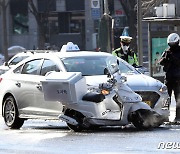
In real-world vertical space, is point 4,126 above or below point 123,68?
below

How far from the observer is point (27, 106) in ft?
44.1

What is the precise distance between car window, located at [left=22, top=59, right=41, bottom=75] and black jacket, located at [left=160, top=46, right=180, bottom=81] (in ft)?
7.91

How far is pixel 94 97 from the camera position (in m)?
11.9

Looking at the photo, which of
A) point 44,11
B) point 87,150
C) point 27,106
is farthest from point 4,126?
point 44,11

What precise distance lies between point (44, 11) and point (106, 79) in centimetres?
4169

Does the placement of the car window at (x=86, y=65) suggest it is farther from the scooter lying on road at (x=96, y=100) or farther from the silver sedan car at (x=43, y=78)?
the scooter lying on road at (x=96, y=100)

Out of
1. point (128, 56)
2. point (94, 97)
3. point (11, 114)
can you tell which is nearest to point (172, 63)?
point (94, 97)

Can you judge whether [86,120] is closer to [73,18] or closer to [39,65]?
[39,65]

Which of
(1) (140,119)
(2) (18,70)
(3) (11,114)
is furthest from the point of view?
(2) (18,70)

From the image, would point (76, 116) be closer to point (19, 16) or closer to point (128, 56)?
point (128, 56)

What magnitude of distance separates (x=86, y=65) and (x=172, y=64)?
1.71 meters

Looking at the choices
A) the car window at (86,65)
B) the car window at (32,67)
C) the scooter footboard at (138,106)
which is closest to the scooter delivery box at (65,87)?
the car window at (86,65)

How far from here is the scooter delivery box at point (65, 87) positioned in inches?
468

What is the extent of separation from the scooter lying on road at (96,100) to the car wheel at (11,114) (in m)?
1.75
